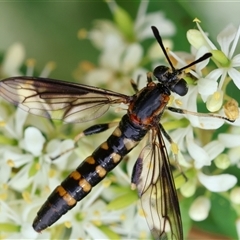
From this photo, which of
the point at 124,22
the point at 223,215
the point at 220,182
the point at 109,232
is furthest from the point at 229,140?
the point at 124,22

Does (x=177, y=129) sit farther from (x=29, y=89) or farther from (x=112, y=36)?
(x=112, y=36)

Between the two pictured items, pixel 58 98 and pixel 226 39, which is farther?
pixel 58 98

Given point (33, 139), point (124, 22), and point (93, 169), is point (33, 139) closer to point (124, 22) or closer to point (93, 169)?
point (93, 169)

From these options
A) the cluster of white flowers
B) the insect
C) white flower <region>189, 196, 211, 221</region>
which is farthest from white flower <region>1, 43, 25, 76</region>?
white flower <region>189, 196, 211, 221</region>

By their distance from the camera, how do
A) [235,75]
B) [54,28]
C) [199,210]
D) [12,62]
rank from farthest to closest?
[54,28] < [12,62] < [199,210] < [235,75]

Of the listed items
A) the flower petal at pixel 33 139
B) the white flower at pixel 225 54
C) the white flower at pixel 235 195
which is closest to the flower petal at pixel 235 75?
the white flower at pixel 225 54

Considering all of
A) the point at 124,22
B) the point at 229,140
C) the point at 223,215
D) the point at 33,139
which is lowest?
the point at 223,215

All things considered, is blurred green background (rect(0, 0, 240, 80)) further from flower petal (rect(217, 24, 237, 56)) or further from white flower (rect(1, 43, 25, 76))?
flower petal (rect(217, 24, 237, 56))
